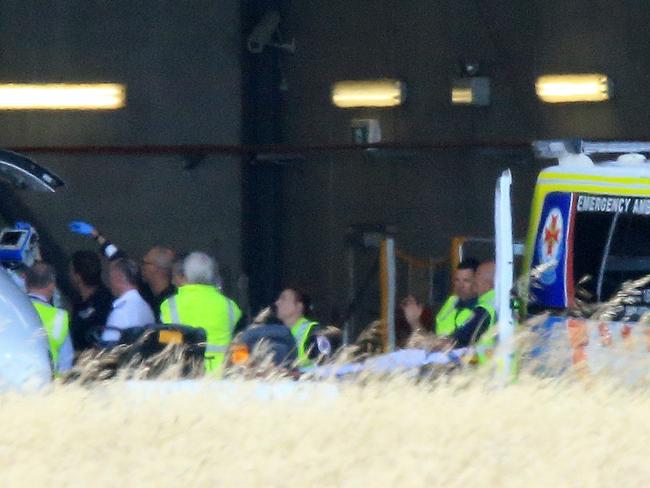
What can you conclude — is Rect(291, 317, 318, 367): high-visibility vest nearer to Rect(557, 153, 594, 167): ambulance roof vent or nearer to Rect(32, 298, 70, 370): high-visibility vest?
Rect(32, 298, 70, 370): high-visibility vest

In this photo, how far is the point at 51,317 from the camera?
384 inches

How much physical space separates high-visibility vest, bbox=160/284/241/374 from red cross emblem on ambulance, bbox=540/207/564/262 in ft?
6.56

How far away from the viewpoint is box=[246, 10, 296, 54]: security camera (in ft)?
55.4

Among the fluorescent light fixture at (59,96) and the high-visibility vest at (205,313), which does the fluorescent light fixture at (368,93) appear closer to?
the fluorescent light fixture at (59,96)

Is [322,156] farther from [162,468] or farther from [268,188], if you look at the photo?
[162,468]

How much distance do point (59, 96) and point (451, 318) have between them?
730cm

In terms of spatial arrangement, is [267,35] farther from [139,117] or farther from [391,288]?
[391,288]

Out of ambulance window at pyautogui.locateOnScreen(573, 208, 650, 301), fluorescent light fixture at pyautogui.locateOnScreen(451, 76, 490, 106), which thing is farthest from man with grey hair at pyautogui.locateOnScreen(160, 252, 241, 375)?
fluorescent light fixture at pyautogui.locateOnScreen(451, 76, 490, 106)

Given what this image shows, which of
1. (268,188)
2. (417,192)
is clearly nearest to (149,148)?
(268,188)

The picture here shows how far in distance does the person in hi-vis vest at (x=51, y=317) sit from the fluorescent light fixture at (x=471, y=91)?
23.2 feet

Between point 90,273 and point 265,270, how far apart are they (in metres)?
5.68

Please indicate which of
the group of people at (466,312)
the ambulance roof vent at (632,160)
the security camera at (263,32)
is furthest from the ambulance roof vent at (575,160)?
the security camera at (263,32)

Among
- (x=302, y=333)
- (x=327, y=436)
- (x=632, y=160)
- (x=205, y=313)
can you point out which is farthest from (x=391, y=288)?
(x=327, y=436)

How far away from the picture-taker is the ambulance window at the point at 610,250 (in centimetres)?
984
